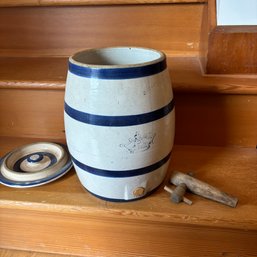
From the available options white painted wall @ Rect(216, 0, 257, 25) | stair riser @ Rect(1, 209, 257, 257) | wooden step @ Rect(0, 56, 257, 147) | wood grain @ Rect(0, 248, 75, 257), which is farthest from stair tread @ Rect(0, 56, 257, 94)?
wood grain @ Rect(0, 248, 75, 257)

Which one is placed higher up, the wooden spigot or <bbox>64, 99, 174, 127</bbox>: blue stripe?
<bbox>64, 99, 174, 127</bbox>: blue stripe

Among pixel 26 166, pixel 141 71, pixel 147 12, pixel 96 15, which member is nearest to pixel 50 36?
pixel 96 15

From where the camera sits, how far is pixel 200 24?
2.68 ft

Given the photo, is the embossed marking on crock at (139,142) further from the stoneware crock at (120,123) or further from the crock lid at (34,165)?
the crock lid at (34,165)

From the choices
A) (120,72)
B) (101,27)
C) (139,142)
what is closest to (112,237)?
(139,142)

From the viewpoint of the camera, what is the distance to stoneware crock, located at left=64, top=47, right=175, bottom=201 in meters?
0.47

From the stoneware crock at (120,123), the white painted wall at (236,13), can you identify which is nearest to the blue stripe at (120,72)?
the stoneware crock at (120,123)

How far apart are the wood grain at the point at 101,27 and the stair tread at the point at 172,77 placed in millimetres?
44

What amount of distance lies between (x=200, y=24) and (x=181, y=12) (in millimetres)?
61

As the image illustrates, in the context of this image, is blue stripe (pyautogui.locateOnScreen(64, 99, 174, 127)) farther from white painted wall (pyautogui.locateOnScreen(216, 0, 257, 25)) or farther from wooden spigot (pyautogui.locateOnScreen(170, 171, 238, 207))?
white painted wall (pyautogui.locateOnScreen(216, 0, 257, 25))

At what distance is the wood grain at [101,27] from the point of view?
0.82 metres

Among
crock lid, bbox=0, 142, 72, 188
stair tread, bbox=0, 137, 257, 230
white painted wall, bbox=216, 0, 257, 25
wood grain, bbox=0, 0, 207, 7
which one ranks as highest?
wood grain, bbox=0, 0, 207, 7

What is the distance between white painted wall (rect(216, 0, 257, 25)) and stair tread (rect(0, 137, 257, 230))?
1.01 ft

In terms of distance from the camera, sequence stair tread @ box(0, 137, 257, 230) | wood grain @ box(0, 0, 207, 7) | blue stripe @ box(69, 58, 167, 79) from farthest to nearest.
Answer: wood grain @ box(0, 0, 207, 7)
stair tread @ box(0, 137, 257, 230)
blue stripe @ box(69, 58, 167, 79)
